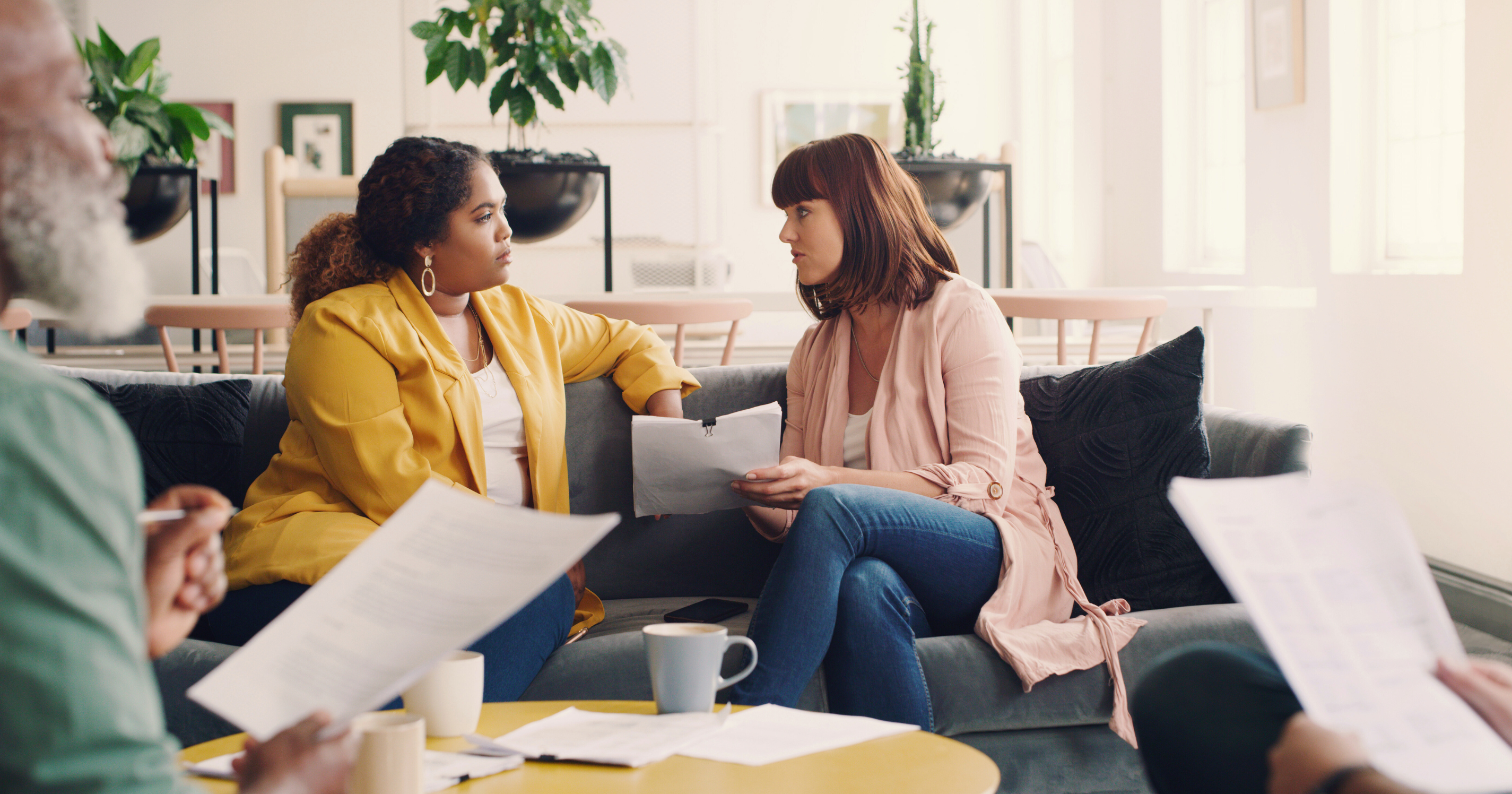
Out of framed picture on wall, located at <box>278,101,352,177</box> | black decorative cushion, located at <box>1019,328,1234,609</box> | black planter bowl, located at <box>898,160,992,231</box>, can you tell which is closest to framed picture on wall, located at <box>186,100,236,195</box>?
framed picture on wall, located at <box>278,101,352,177</box>

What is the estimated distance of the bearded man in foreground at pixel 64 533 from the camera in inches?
18.3

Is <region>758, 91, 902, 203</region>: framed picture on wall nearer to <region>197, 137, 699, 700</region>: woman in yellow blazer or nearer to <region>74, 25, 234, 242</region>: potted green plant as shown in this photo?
<region>74, 25, 234, 242</region>: potted green plant

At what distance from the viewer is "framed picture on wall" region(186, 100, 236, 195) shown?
7.18 metres

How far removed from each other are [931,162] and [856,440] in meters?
1.19

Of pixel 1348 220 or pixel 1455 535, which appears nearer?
pixel 1455 535

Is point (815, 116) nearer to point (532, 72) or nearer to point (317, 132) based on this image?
point (317, 132)

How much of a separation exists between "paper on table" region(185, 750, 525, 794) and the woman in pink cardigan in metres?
0.57

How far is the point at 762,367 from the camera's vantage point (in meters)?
2.24

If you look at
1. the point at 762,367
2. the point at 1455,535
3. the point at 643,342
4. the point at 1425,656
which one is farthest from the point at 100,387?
the point at 1455,535

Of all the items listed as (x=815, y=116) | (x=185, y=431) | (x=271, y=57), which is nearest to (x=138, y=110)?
(x=185, y=431)

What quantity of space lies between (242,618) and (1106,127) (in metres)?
5.50

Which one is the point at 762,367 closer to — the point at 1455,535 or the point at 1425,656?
the point at 1425,656

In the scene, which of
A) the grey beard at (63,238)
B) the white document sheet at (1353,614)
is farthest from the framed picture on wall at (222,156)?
the white document sheet at (1353,614)

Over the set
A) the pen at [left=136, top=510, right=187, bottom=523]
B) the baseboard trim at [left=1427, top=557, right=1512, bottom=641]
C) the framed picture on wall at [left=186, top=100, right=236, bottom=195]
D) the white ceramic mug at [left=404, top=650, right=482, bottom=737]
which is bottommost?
the baseboard trim at [left=1427, top=557, right=1512, bottom=641]
